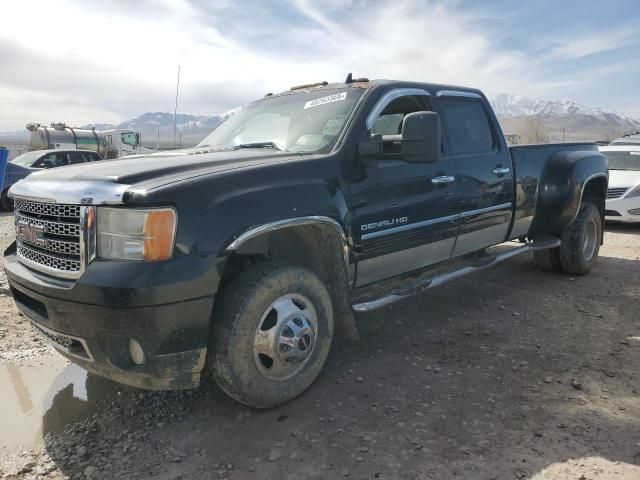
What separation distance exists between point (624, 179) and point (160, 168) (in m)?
9.81

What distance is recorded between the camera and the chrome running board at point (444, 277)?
3.37m

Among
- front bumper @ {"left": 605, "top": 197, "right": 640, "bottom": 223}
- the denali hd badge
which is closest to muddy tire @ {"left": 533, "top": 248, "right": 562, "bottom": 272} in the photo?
the denali hd badge

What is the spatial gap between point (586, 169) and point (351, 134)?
358 centimetres

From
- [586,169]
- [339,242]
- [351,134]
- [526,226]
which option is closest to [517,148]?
[526,226]

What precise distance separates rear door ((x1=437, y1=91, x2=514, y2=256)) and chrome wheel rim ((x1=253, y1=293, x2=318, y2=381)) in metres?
1.77

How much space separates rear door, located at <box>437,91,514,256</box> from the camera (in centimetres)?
418

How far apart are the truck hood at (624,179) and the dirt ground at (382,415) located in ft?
21.2

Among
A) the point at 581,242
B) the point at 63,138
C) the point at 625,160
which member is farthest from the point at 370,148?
the point at 63,138

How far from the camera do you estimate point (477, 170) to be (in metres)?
4.27

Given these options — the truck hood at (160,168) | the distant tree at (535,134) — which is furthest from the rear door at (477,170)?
the distant tree at (535,134)

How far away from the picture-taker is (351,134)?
334cm

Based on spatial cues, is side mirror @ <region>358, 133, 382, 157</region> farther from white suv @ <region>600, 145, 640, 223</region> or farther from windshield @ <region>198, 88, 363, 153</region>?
white suv @ <region>600, 145, 640, 223</region>

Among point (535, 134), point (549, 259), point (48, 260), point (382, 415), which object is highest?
point (535, 134)

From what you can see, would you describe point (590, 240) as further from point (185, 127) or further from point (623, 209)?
point (185, 127)
